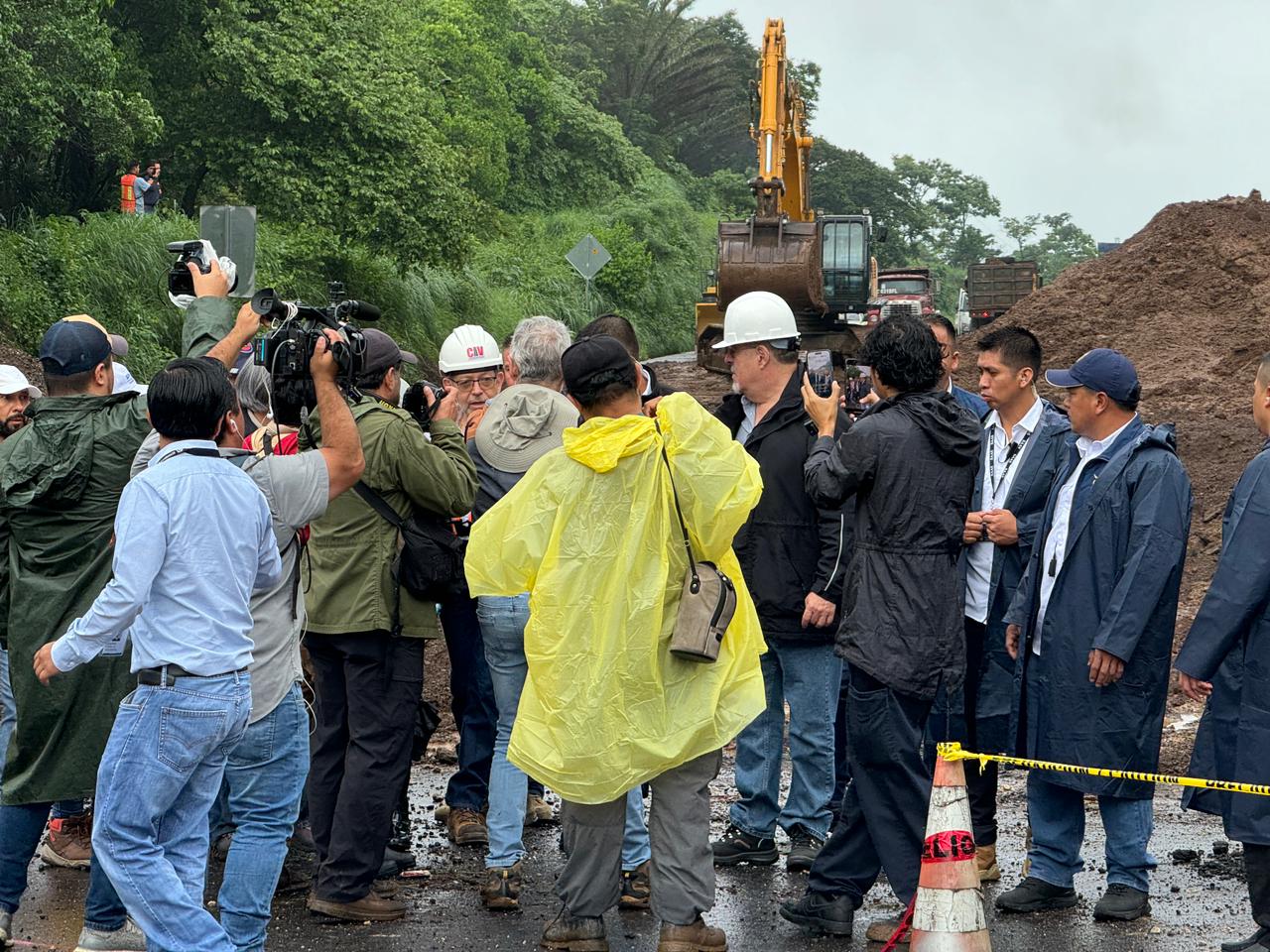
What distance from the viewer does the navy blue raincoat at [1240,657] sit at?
503 centimetres

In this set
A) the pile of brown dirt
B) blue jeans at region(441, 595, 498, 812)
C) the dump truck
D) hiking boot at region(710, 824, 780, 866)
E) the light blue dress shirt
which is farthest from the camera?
the dump truck

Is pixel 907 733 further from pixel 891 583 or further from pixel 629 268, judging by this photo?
pixel 629 268

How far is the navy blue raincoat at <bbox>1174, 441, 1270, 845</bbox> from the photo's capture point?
5027 millimetres

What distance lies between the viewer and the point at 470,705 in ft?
21.7

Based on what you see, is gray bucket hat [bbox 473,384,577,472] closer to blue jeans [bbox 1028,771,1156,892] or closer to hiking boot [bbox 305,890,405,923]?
hiking boot [bbox 305,890,405,923]

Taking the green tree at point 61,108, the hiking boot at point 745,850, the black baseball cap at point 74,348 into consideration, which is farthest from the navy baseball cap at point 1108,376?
the green tree at point 61,108

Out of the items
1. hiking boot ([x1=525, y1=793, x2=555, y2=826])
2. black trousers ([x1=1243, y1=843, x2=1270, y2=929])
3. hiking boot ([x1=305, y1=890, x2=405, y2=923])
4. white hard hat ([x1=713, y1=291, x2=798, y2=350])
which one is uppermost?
white hard hat ([x1=713, y1=291, x2=798, y2=350])

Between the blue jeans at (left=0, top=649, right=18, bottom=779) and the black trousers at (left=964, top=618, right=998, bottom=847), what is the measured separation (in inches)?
142

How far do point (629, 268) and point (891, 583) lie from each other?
38143mm

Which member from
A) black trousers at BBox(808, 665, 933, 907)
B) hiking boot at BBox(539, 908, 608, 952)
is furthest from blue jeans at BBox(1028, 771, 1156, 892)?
hiking boot at BBox(539, 908, 608, 952)

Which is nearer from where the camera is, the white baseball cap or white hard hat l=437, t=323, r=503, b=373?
the white baseball cap

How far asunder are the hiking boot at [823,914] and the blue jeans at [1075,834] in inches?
Result: 31.5

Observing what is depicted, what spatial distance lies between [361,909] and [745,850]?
1640 millimetres

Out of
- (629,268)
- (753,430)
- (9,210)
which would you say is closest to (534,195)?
(629,268)
